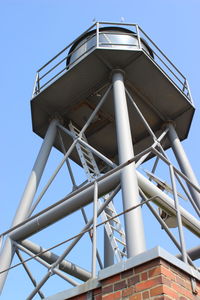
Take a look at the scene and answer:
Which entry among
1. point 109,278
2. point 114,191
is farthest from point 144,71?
point 109,278

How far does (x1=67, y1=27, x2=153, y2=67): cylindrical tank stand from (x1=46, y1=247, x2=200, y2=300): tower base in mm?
7452

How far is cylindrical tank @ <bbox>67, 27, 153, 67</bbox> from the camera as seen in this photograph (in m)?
11.0

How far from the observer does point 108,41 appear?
442 inches

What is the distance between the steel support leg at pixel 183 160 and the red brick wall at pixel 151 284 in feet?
19.7

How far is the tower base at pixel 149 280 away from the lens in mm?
3785

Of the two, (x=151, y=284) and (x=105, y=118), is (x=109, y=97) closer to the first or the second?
(x=105, y=118)

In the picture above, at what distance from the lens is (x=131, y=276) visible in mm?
4020

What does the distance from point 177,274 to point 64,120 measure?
8.18 metres

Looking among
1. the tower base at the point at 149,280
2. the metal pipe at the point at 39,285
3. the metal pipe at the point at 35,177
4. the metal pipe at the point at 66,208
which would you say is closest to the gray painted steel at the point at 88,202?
the metal pipe at the point at 66,208

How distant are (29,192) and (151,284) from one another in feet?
20.8

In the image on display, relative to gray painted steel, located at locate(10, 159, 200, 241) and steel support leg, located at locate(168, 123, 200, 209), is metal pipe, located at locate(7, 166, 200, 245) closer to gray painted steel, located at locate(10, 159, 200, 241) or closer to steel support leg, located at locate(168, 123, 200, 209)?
gray painted steel, located at locate(10, 159, 200, 241)

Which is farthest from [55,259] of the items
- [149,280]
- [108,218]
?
[149,280]

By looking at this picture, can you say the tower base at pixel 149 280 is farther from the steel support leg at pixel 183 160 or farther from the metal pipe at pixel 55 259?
the steel support leg at pixel 183 160

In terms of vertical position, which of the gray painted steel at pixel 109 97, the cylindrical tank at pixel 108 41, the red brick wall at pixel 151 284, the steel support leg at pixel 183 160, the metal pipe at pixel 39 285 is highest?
the cylindrical tank at pixel 108 41
